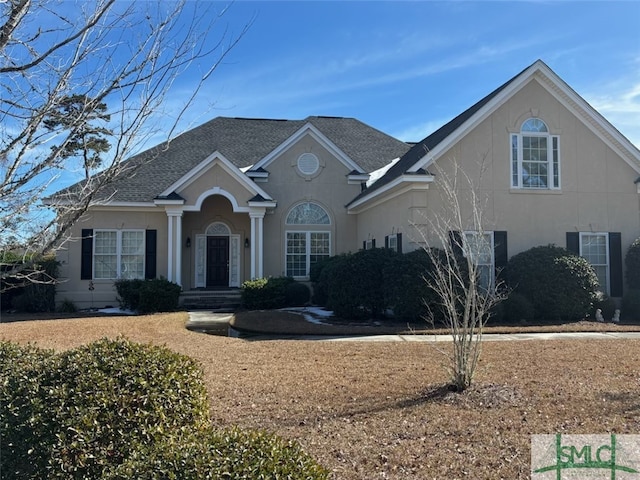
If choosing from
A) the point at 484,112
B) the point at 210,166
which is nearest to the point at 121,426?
the point at 484,112

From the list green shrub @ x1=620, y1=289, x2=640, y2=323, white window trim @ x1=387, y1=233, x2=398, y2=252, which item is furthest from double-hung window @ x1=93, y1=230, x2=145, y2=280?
green shrub @ x1=620, y1=289, x2=640, y2=323

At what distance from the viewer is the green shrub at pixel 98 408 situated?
3619mm

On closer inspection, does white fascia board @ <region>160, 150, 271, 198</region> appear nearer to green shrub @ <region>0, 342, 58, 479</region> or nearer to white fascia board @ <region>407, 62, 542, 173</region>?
white fascia board @ <region>407, 62, 542, 173</region>

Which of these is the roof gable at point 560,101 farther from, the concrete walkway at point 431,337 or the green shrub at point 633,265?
the concrete walkway at point 431,337

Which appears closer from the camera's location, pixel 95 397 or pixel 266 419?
pixel 95 397

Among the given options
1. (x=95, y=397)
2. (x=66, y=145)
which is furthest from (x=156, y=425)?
(x=66, y=145)

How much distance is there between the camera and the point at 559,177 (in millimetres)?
15508

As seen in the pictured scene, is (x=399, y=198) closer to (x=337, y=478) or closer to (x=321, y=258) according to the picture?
(x=321, y=258)

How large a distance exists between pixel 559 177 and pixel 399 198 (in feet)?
16.3

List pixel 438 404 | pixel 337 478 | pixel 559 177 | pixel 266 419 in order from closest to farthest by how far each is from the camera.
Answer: pixel 337 478 → pixel 266 419 → pixel 438 404 → pixel 559 177

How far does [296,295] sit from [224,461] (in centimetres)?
Result: 1606

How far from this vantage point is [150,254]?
19500 millimetres

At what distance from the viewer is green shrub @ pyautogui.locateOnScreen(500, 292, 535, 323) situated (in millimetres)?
13680

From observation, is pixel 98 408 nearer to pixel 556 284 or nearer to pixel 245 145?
pixel 556 284
